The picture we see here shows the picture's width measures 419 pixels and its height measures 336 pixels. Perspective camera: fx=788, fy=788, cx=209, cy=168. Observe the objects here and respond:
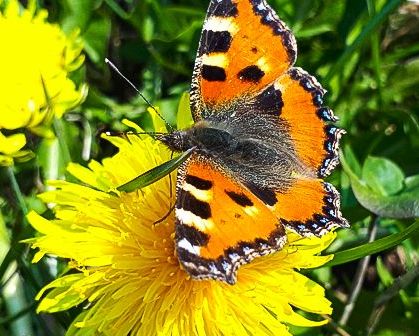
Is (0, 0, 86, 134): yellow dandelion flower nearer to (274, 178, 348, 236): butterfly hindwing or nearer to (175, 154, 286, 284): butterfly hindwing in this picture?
(175, 154, 286, 284): butterfly hindwing

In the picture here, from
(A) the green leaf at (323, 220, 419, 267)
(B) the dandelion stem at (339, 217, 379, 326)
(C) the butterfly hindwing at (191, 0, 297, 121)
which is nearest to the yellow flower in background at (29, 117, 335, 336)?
(A) the green leaf at (323, 220, 419, 267)

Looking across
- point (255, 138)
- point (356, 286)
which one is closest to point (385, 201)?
point (356, 286)

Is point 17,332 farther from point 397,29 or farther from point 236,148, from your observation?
point 397,29

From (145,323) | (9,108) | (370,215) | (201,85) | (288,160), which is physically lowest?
(370,215)

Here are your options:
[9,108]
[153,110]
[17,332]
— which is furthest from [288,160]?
[17,332]

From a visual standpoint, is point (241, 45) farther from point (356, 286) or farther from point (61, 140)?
point (356, 286)
